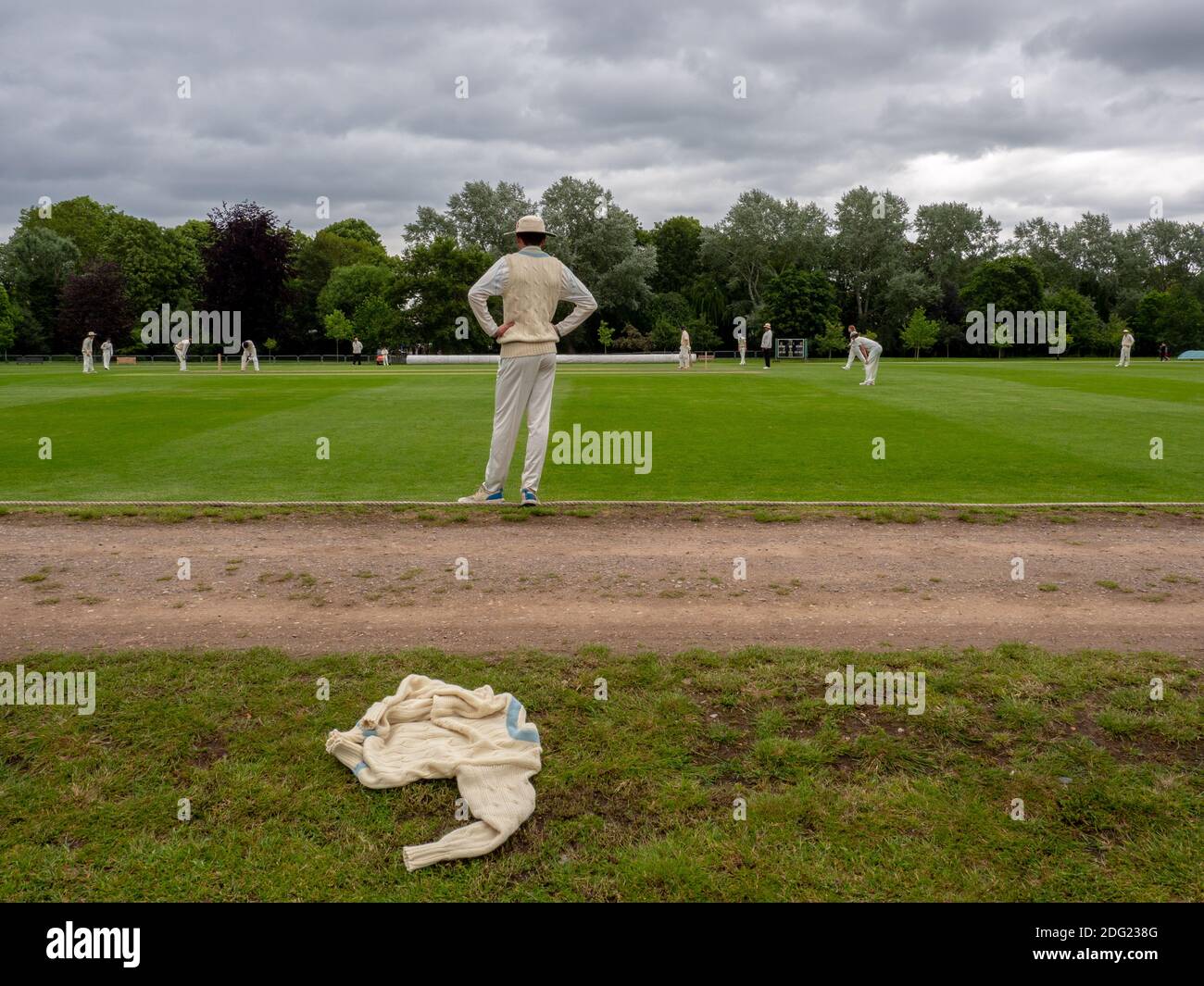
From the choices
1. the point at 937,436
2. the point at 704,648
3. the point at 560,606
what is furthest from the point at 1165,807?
the point at 937,436

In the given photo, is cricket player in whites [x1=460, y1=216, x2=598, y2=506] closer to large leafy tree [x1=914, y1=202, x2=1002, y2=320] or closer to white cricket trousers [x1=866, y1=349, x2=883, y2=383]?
white cricket trousers [x1=866, y1=349, x2=883, y2=383]

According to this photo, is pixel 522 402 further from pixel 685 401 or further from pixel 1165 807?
pixel 685 401

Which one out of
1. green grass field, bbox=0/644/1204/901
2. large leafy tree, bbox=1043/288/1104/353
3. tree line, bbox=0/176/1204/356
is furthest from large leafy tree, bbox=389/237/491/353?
green grass field, bbox=0/644/1204/901

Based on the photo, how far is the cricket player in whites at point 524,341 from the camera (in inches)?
426

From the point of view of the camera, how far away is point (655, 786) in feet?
14.5

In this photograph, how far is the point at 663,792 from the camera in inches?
171

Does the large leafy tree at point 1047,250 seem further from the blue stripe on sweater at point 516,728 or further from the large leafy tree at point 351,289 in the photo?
the blue stripe on sweater at point 516,728

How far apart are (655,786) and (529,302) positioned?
24.6 ft

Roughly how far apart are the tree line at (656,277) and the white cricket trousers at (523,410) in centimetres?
6598

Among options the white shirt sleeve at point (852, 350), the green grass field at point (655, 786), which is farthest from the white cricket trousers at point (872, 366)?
the green grass field at point (655, 786)

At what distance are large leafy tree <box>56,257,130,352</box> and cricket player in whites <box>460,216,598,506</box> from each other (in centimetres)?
8064

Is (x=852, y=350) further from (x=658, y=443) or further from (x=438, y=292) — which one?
(x=438, y=292)

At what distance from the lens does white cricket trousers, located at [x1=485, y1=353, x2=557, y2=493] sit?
11039mm

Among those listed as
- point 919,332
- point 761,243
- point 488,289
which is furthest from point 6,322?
point 488,289
